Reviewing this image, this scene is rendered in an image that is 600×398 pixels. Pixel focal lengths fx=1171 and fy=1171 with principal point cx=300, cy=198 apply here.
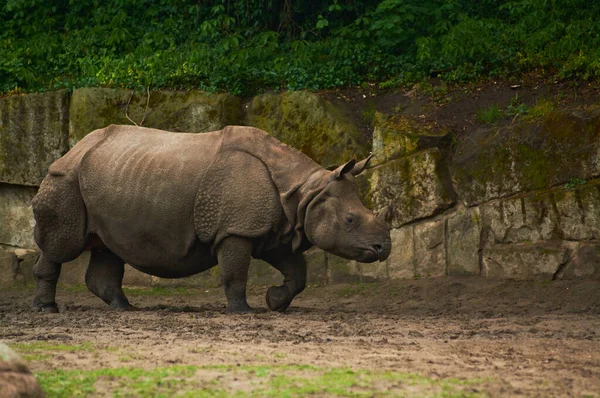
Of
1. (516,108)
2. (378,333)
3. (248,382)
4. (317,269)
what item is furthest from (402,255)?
(248,382)

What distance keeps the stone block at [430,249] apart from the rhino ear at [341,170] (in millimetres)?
2409

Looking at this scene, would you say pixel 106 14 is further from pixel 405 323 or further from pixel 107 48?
pixel 405 323

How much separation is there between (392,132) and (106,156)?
351 cm

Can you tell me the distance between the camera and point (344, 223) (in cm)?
1060

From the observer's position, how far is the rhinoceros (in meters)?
10.7

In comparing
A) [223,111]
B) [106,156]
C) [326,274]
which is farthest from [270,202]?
[223,111]

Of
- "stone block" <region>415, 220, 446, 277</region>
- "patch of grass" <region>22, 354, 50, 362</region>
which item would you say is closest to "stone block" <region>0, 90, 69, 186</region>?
"stone block" <region>415, 220, 446, 277</region>

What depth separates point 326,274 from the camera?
13531mm

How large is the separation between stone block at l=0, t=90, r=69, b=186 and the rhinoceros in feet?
10.1

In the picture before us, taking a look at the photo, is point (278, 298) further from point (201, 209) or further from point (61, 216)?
point (61, 216)

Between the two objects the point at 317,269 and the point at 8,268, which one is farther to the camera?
Result: the point at 8,268

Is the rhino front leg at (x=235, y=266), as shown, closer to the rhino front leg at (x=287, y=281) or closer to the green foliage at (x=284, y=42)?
the rhino front leg at (x=287, y=281)

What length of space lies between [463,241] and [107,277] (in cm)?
383

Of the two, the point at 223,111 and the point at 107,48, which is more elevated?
the point at 107,48
